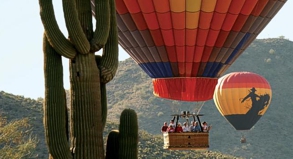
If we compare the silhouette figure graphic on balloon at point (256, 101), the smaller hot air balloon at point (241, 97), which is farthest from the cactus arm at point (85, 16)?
the silhouette figure graphic on balloon at point (256, 101)

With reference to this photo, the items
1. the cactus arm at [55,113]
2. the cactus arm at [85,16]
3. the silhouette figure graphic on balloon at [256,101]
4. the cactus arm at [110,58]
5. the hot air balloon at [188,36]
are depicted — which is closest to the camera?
the cactus arm at [55,113]

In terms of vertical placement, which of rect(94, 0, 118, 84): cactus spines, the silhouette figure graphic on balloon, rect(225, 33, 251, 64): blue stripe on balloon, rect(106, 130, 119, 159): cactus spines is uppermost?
rect(225, 33, 251, 64): blue stripe on balloon

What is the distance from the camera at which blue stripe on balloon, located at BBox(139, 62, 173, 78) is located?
31.0 metres

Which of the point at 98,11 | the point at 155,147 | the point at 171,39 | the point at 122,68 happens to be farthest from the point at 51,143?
the point at 122,68

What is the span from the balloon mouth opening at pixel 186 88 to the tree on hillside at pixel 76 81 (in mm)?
12164

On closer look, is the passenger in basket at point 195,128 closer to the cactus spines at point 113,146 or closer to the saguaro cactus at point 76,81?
the cactus spines at point 113,146

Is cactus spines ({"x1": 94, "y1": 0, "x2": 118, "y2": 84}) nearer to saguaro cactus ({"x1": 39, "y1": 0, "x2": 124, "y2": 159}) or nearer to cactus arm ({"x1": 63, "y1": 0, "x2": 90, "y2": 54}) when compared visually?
saguaro cactus ({"x1": 39, "y1": 0, "x2": 124, "y2": 159})

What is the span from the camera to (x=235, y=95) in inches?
1911

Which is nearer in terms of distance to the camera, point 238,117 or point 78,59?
point 78,59

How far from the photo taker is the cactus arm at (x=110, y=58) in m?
19.1

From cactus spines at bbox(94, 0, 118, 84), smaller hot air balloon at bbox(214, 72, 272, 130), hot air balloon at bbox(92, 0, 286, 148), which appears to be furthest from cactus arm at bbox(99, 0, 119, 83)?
smaller hot air balloon at bbox(214, 72, 272, 130)

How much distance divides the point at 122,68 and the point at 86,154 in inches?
5490

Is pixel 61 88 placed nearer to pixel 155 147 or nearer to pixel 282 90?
pixel 155 147

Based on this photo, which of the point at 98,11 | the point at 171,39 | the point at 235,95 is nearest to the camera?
the point at 98,11
